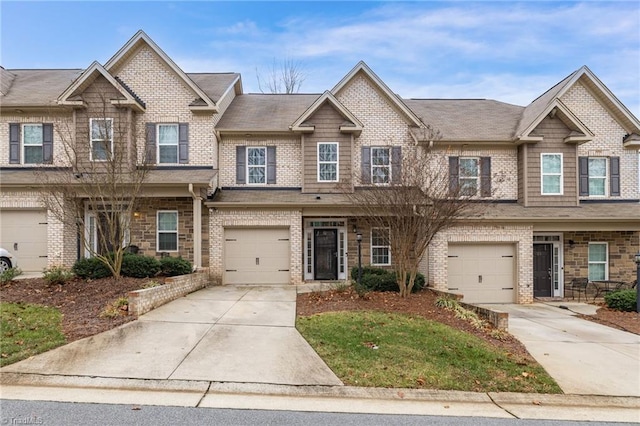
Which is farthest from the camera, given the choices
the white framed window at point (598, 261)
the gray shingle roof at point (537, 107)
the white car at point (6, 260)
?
the gray shingle roof at point (537, 107)

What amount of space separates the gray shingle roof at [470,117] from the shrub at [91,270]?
12.8 metres

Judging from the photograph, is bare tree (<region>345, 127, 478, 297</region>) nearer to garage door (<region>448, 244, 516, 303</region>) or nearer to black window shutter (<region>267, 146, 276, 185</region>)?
garage door (<region>448, 244, 516, 303</region>)

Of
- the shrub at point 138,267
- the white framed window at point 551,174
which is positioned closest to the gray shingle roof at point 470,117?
the white framed window at point 551,174

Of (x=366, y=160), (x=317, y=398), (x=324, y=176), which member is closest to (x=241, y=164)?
(x=324, y=176)

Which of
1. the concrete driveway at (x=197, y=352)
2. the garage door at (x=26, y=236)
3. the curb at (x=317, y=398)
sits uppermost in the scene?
the garage door at (x=26, y=236)

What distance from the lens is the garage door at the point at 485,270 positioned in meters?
13.5

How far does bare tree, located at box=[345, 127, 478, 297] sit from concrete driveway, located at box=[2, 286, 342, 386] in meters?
3.70

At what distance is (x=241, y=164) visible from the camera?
1442 centimetres

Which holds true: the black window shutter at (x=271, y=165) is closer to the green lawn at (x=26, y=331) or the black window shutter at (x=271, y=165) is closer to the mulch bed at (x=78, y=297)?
the mulch bed at (x=78, y=297)

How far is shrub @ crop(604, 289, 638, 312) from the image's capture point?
11087 mm

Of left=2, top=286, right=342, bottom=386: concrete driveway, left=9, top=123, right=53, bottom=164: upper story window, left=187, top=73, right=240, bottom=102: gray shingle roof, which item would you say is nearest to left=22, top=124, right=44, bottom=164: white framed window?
left=9, top=123, right=53, bottom=164: upper story window

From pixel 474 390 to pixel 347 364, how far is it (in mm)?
1892

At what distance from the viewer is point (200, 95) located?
1359cm

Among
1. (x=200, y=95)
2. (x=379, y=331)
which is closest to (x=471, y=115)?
(x=200, y=95)
